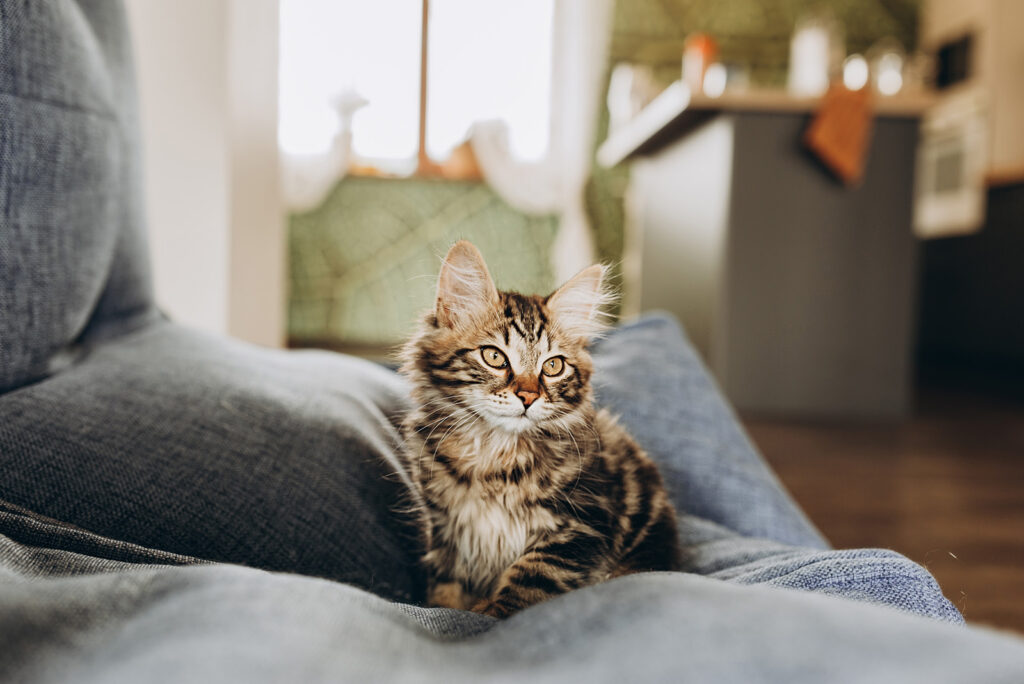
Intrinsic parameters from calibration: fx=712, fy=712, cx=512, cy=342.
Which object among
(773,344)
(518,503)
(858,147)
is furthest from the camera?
(773,344)

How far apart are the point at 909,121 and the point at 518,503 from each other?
3351 millimetres

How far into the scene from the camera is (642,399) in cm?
103

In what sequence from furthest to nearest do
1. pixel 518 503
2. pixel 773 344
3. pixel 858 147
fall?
pixel 773 344 → pixel 858 147 → pixel 518 503

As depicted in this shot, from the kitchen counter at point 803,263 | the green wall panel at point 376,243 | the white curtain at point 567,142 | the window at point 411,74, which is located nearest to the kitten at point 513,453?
the kitchen counter at point 803,263

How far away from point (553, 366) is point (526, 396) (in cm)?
5

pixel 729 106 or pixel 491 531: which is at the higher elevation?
pixel 729 106

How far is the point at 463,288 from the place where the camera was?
0.70m

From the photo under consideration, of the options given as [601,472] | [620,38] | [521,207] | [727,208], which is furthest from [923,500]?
[620,38]

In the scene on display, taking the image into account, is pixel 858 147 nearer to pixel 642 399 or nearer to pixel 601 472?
pixel 642 399

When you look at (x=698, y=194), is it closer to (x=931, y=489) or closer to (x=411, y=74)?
(x=931, y=489)

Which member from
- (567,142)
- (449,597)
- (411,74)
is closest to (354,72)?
(411,74)

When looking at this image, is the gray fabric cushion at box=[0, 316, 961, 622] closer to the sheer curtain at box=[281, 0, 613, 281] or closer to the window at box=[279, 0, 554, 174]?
the sheer curtain at box=[281, 0, 613, 281]

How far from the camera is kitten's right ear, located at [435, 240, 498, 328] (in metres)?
0.67

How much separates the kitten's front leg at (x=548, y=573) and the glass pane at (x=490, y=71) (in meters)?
5.01
